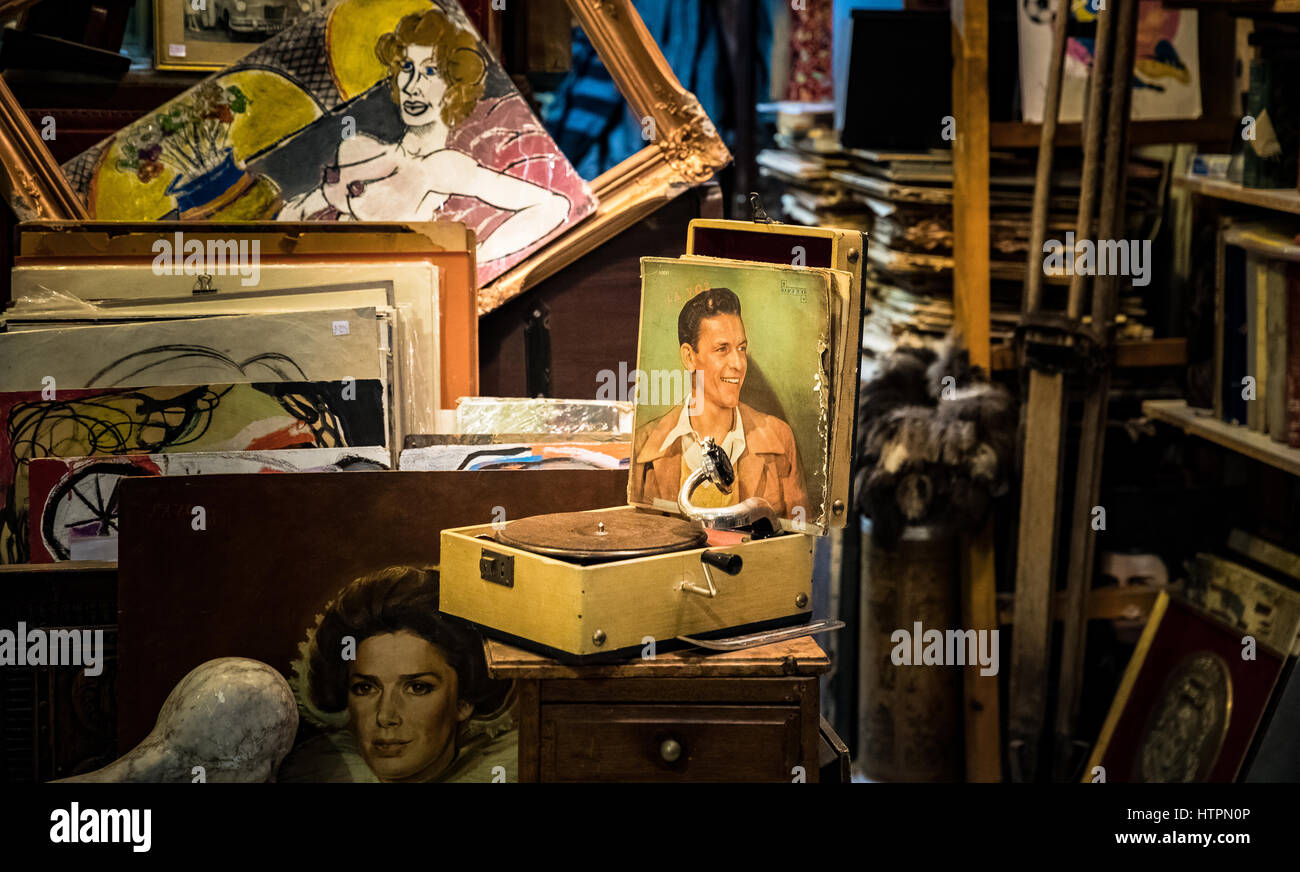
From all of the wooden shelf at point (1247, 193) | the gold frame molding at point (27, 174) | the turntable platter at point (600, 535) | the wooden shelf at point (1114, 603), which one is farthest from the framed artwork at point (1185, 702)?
the gold frame molding at point (27, 174)

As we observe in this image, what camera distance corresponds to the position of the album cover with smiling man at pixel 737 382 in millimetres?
1933

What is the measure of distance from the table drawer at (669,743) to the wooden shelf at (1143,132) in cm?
212

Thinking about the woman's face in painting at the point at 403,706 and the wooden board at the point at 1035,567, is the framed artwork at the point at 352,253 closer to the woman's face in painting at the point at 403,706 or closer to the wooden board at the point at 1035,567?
the woman's face in painting at the point at 403,706

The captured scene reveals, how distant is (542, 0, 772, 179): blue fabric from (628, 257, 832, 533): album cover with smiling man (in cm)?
213

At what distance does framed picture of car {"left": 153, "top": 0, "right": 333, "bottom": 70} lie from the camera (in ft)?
8.90

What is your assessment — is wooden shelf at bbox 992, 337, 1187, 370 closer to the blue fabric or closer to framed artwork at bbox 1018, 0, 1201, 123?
framed artwork at bbox 1018, 0, 1201, 123

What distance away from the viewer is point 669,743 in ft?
5.76

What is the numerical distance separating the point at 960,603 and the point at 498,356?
62.2 inches

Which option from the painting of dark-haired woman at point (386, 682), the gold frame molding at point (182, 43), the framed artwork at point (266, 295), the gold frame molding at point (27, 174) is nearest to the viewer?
the painting of dark-haired woman at point (386, 682)

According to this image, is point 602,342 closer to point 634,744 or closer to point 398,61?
point 398,61

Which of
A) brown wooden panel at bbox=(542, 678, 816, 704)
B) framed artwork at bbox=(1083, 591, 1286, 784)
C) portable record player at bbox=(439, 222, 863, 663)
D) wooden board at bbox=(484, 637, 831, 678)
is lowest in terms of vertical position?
framed artwork at bbox=(1083, 591, 1286, 784)

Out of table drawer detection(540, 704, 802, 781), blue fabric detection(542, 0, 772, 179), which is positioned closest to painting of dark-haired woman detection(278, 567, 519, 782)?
table drawer detection(540, 704, 802, 781)
